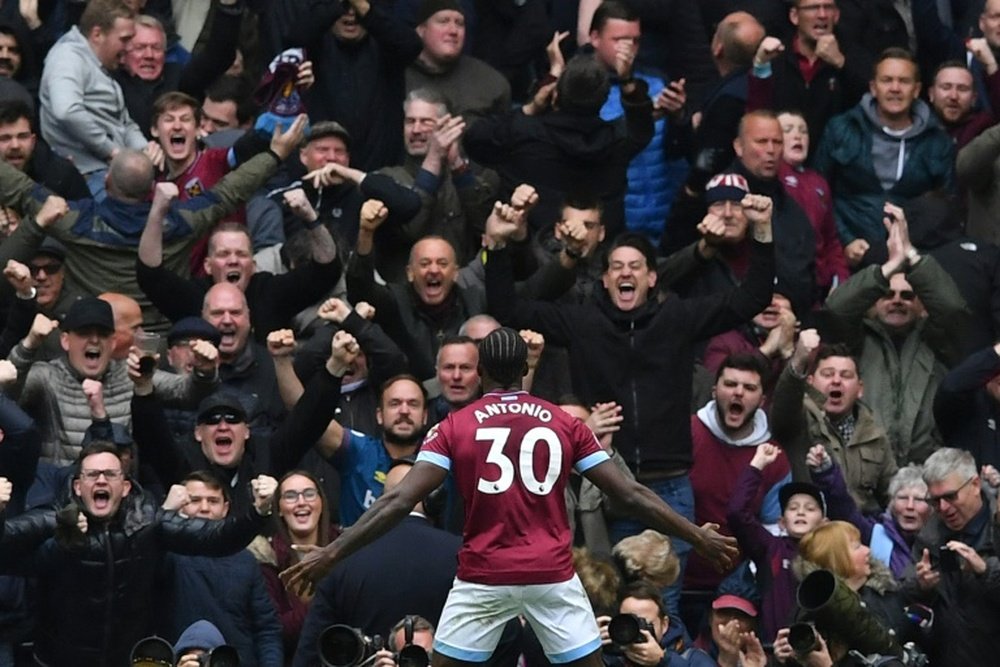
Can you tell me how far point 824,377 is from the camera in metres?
15.9

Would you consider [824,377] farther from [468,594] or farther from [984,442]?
[468,594]

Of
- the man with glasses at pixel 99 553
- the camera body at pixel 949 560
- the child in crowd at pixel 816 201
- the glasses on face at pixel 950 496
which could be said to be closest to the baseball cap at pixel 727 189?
the child in crowd at pixel 816 201

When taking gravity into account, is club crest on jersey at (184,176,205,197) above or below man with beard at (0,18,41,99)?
below

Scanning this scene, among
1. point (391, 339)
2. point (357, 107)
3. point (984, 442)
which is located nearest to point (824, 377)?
point (984, 442)

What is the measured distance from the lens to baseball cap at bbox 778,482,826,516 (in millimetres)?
14672

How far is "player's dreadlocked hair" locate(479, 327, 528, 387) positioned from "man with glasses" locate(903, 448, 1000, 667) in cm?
257

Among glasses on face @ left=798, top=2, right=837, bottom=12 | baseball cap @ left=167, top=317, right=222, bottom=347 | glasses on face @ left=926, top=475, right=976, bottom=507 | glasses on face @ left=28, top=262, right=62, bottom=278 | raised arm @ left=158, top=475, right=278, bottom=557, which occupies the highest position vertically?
glasses on face @ left=798, top=2, right=837, bottom=12

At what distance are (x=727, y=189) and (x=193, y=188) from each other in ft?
10.2

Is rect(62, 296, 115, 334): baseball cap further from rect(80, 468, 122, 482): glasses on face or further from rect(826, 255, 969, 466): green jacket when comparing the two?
rect(826, 255, 969, 466): green jacket

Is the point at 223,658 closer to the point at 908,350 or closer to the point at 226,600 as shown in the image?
the point at 226,600

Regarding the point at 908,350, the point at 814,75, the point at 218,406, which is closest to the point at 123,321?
the point at 218,406

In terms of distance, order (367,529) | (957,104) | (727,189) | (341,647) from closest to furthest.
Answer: (367,529) → (341,647) → (727,189) → (957,104)

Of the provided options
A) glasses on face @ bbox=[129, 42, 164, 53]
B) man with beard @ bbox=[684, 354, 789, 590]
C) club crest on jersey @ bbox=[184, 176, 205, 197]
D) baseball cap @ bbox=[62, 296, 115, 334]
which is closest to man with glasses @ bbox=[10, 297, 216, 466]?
baseball cap @ bbox=[62, 296, 115, 334]

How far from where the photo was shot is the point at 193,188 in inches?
651
